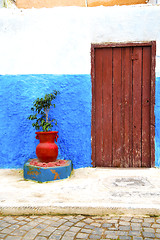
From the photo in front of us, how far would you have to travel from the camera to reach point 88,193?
11.4 ft

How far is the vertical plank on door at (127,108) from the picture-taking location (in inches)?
190

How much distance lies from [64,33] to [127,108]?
1839mm

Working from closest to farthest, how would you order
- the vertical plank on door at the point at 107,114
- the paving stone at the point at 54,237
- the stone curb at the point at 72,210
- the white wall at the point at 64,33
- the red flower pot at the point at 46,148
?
the paving stone at the point at 54,237, the stone curb at the point at 72,210, the red flower pot at the point at 46,148, the white wall at the point at 64,33, the vertical plank on door at the point at 107,114

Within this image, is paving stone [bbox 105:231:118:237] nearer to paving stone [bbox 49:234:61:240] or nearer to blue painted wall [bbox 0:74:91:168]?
paving stone [bbox 49:234:61:240]

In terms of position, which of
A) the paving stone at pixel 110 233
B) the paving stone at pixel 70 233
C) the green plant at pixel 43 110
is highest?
the green plant at pixel 43 110

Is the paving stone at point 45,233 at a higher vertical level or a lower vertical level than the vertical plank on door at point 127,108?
lower

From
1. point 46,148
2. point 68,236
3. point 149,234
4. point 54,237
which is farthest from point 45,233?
point 46,148

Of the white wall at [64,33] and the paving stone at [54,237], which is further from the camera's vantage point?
the white wall at [64,33]

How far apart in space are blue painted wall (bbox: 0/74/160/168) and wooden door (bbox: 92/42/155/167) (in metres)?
0.15

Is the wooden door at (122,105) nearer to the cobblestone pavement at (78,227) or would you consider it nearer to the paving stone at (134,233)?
the cobblestone pavement at (78,227)

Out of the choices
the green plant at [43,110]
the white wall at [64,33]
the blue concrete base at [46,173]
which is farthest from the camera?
the white wall at [64,33]

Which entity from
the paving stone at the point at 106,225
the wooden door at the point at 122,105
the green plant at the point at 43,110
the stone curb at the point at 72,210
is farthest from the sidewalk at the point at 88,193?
the green plant at the point at 43,110

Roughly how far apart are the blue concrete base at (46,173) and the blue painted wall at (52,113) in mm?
683

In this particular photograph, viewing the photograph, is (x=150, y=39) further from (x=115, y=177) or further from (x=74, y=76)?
(x=115, y=177)
